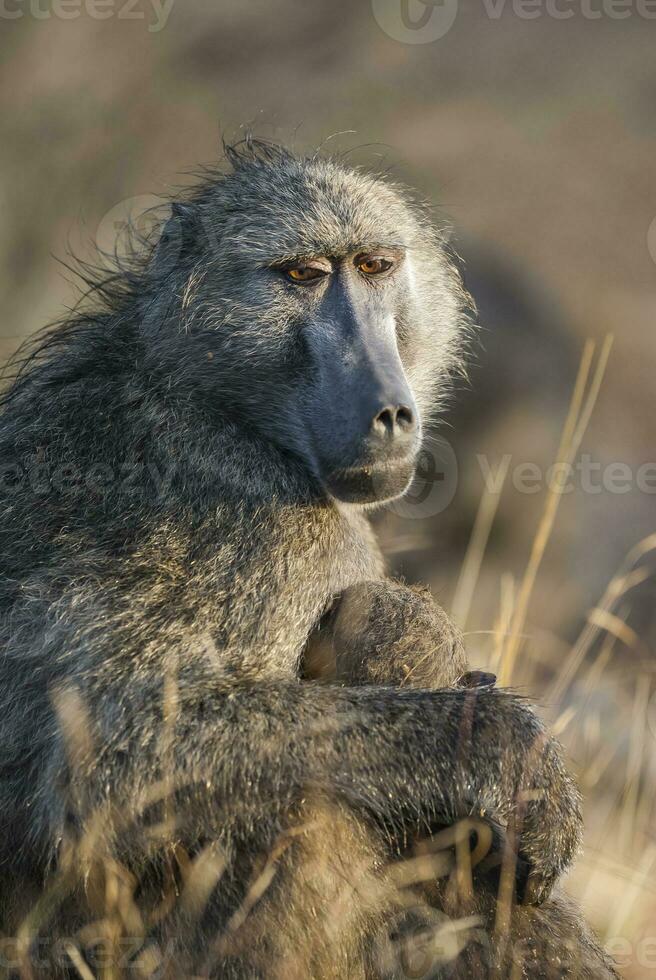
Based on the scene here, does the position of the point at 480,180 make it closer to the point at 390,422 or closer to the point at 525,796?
the point at 390,422

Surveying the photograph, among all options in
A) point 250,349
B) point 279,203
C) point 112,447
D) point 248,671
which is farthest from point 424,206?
point 248,671

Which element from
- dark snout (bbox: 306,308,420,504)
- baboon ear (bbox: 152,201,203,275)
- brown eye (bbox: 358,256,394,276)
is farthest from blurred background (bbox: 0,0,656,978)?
dark snout (bbox: 306,308,420,504)

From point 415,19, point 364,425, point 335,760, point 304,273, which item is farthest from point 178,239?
point 415,19

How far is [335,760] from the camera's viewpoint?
8.79 ft

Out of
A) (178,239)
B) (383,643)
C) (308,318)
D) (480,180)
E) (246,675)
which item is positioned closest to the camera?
(246,675)

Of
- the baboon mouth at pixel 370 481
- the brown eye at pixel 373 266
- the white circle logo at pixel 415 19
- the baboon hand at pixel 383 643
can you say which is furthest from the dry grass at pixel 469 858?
the white circle logo at pixel 415 19

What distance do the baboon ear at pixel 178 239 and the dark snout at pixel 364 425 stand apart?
534 millimetres

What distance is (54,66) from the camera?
8.94m

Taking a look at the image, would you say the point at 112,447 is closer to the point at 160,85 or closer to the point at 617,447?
the point at 617,447

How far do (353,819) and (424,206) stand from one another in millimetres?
2090

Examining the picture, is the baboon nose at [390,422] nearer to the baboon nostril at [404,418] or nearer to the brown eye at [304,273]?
the baboon nostril at [404,418]

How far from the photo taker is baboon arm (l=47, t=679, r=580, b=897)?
8.62 feet

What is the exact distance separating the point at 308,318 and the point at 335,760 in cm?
115

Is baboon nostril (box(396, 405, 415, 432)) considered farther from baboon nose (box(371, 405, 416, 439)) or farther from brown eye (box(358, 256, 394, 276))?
brown eye (box(358, 256, 394, 276))
